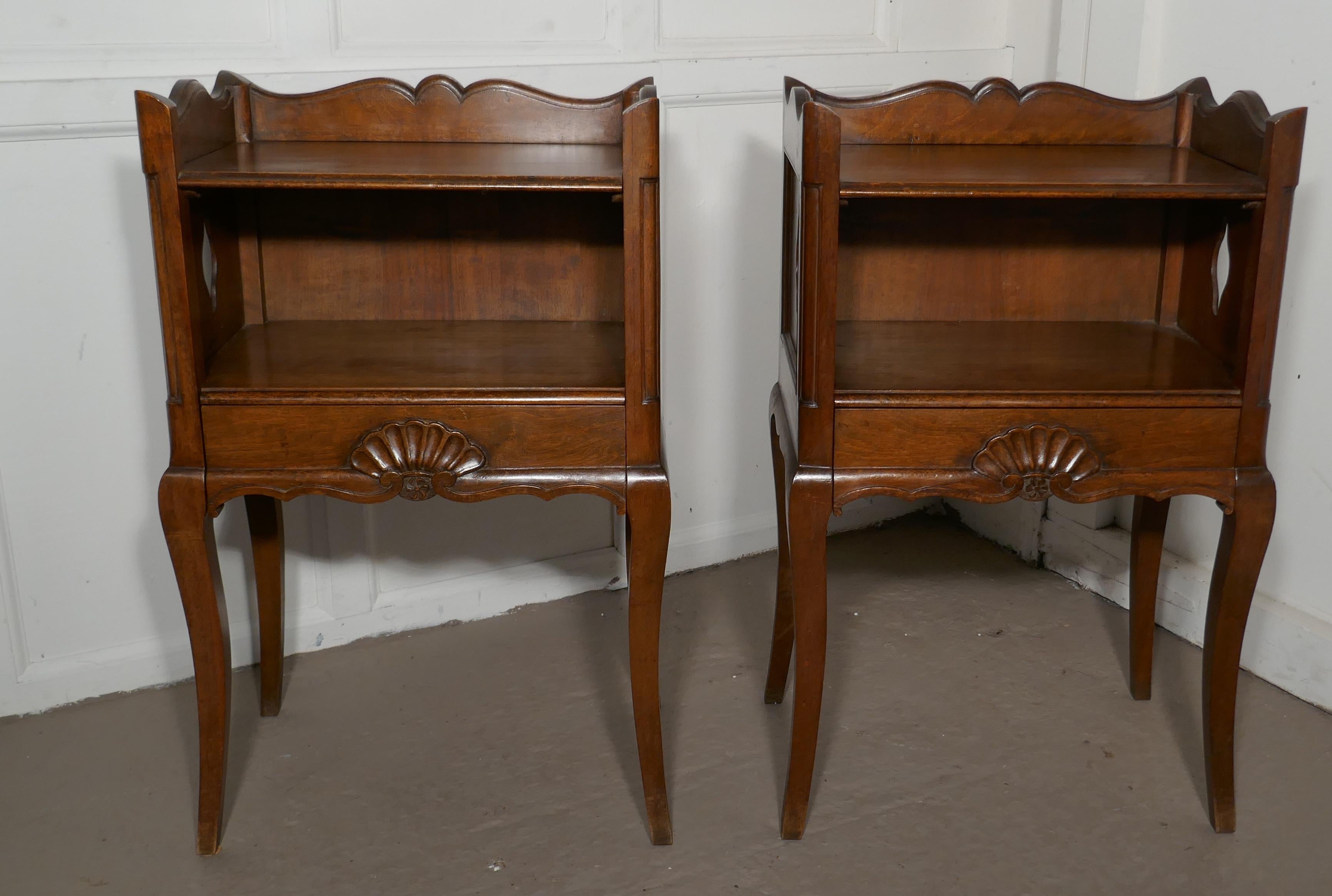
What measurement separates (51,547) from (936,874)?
5.18 feet

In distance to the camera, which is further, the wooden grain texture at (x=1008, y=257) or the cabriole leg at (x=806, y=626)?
the wooden grain texture at (x=1008, y=257)

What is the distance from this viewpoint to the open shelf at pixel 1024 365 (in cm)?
168

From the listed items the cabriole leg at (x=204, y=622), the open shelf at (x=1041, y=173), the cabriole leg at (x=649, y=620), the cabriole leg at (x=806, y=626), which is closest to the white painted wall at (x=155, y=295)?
the cabriole leg at (x=204, y=622)

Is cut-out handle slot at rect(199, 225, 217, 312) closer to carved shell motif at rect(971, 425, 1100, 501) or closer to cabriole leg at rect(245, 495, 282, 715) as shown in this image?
cabriole leg at rect(245, 495, 282, 715)

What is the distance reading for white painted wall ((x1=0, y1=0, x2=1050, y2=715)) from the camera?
2029 millimetres

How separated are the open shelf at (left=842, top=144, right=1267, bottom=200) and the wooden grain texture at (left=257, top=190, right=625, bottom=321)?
1.53ft

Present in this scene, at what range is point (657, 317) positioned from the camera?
166 centimetres

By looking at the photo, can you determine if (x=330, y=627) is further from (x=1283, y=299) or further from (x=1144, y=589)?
(x=1283, y=299)

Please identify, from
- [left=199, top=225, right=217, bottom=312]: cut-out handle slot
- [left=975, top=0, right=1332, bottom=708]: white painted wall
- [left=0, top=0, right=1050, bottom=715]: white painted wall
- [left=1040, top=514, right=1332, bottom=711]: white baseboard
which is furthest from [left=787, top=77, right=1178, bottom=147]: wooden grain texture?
[left=199, top=225, right=217, bottom=312]: cut-out handle slot

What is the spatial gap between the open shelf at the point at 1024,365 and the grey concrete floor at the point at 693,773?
2.23 ft

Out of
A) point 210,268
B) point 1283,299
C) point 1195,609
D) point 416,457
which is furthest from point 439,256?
point 1195,609

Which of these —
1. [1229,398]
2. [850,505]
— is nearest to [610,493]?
[1229,398]

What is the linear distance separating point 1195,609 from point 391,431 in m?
1.64

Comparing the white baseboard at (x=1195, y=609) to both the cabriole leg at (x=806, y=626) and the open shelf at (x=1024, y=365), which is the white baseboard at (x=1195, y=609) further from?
the cabriole leg at (x=806, y=626)
